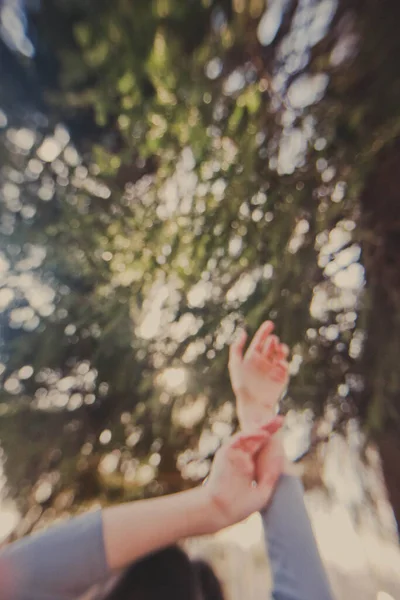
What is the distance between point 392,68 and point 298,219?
0.32 metres

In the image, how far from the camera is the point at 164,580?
580 mm

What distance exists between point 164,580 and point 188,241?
0.62 metres

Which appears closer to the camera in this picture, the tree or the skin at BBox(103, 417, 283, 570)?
the skin at BBox(103, 417, 283, 570)

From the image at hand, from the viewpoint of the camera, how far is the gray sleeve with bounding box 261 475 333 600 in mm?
567

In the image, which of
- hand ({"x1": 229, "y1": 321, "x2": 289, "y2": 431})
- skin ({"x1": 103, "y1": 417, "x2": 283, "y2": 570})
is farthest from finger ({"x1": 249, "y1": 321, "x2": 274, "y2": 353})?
skin ({"x1": 103, "y1": 417, "x2": 283, "y2": 570})

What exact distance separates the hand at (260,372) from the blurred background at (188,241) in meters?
0.09

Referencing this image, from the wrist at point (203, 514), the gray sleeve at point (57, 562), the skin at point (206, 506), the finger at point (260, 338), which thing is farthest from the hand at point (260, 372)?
the gray sleeve at point (57, 562)

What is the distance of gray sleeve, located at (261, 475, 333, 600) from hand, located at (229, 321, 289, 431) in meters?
0.17

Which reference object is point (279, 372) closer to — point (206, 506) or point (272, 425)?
point (272, 425)

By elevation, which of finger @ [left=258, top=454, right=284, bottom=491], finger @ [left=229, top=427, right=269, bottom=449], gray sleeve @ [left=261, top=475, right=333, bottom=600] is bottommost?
gray sleeve @ [left=261, top=475, right=333, bottom=600]

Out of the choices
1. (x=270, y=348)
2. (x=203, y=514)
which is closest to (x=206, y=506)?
(x=203, y=514)

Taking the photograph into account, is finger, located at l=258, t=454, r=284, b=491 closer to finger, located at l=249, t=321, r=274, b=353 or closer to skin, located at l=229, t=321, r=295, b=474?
skin, located at l=229, t=321, r=295, b=474

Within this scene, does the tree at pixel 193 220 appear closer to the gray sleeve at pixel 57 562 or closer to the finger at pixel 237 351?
the finger at pixel 237 351

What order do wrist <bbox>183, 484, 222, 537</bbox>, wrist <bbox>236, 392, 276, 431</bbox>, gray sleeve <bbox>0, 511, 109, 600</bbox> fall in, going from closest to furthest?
1. gray sleeve <bbox>0, 511, 109, 600</bbox>
2. wrist <bbox>183, 484, 222, 537</bbox>
3. wrist <bbox>236, 392, 276, 431</bbox>
